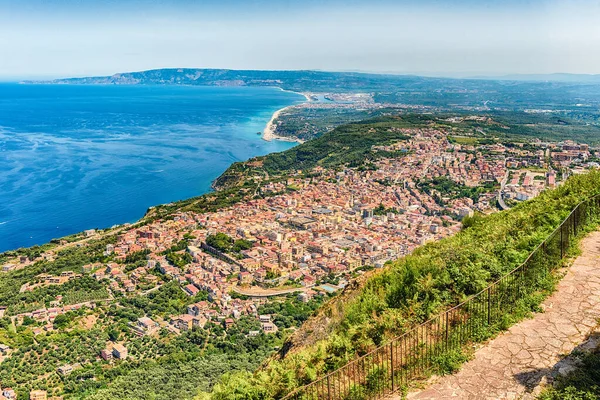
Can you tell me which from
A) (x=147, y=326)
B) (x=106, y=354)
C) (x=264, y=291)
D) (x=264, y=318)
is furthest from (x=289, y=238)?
(x=106, y=354)

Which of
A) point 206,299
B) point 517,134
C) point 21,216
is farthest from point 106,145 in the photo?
point 517,134

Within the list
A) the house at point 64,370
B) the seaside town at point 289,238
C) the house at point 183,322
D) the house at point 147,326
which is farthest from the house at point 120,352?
the house at point 183,322

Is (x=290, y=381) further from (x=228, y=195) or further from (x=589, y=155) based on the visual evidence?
(x=589, y=155)

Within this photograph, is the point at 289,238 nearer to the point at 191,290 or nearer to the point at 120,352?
the point at 191,290

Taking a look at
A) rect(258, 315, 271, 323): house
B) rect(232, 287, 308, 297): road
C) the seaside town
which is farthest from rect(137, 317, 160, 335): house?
rect(232, 287, 308, 297): road

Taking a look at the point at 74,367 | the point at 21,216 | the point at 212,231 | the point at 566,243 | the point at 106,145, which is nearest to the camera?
the point at 566,243

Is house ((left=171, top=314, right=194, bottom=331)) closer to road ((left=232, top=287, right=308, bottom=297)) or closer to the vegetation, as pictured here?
road ((left=232, top=287, right=308, bottom=297))
